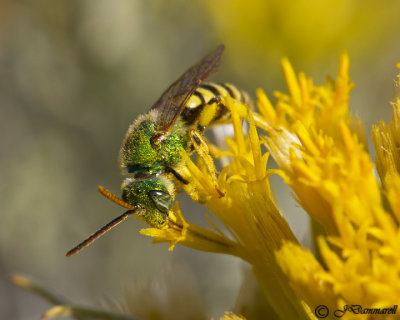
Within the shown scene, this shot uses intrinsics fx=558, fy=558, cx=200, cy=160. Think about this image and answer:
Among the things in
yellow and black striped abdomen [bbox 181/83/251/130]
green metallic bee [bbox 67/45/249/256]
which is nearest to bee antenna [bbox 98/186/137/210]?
green metallic bee [bbox 67/45/249/256]

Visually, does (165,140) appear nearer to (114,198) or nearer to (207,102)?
(207,102)

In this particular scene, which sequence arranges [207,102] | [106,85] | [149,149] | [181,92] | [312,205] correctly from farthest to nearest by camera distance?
[106,85], [207,102], [181,92], [149,149], [312,205]

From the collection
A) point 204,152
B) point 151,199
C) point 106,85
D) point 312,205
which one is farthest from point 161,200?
point 106,85

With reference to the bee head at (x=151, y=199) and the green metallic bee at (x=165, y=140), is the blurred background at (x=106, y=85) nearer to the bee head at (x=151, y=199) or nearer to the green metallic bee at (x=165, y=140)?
the green metallic bee at (x=165, y=140)

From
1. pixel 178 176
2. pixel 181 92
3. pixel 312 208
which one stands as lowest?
pixel 312 208

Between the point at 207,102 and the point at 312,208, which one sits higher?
the point at 207,102

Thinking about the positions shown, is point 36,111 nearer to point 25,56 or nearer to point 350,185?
point 25,56
